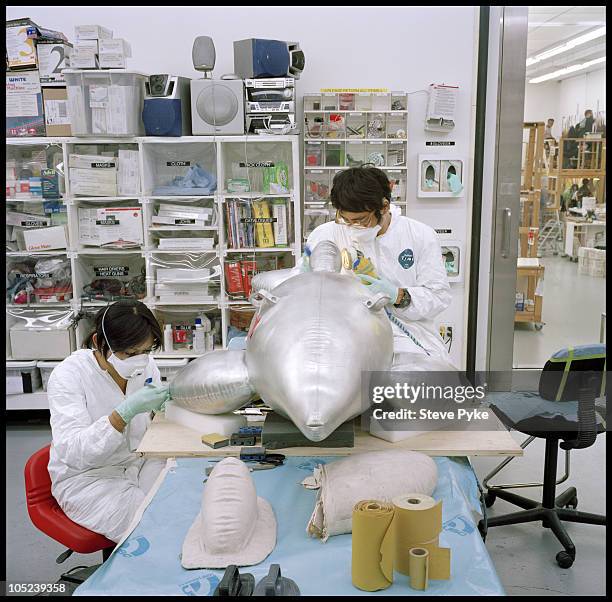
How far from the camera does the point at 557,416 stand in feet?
9.42

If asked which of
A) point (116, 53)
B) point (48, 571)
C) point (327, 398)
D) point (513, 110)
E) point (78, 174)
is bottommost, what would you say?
point (48, 571)

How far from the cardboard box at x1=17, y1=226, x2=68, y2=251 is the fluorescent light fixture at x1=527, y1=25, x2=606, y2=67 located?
304 cm

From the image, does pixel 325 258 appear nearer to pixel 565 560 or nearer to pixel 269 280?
pixel 269 280

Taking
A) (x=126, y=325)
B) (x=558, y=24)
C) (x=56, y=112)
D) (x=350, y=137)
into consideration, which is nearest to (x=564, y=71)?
(x=558, y=24)

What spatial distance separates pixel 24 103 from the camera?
4.04m

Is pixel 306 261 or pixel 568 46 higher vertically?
pixel 568 46

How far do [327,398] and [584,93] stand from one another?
3.34 metres

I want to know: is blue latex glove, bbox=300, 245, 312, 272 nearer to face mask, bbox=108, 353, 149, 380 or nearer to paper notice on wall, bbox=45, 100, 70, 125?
face mask, bbox=108, 353, 149, 380

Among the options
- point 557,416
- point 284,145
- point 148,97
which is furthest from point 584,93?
point 148,97

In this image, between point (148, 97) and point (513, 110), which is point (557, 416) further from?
point (148, 97)

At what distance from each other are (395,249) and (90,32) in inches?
91.1

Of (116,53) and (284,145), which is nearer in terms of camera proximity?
(116,53)

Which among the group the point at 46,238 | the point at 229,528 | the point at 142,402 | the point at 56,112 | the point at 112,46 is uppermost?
the point at 112,46

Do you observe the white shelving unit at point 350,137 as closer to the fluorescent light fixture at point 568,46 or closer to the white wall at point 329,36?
the white wall at point 329,36
